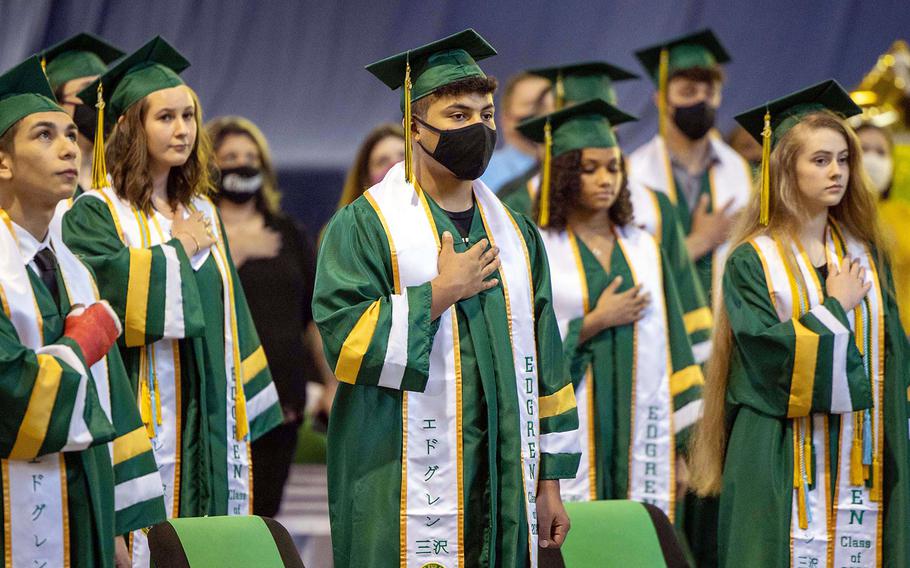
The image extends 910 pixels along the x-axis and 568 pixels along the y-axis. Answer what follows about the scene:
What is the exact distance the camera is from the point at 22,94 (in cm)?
391

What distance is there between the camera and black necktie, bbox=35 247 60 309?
3764mm

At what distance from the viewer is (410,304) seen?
12.4 ft

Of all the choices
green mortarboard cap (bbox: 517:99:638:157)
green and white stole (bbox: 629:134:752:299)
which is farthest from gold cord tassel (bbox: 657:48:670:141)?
green mortarboard cap (bbox: 517:99:638:157)

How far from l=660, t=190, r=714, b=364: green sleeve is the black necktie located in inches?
116

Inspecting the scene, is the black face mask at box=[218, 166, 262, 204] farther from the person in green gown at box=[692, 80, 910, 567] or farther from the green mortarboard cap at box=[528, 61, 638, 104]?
the person in green gown at box=[692, 80, 910, 567]

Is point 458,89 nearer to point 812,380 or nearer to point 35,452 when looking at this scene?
point 35,452

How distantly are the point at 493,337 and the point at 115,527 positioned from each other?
43.6 inches

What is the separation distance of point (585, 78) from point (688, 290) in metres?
1.26

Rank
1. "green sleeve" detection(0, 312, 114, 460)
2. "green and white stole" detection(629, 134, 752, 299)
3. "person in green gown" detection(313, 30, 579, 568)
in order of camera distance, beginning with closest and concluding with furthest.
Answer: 1. "green sleeve" detection(0, 312, 114, 460)
2. "person in green gown" detection(313, 30, 579, 568)
3. "green and white stole" detection(629, 134, 752, 299)

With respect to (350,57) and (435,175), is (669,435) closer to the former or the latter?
(435,175)

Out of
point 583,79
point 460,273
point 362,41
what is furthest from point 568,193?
point 362,41

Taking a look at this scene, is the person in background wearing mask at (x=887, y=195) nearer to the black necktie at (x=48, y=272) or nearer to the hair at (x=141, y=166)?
the hair at (x=141, y=166)

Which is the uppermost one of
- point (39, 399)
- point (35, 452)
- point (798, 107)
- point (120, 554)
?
point (798, 107)

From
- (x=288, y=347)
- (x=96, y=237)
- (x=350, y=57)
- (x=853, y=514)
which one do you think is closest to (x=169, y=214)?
(x=96, y=237)
